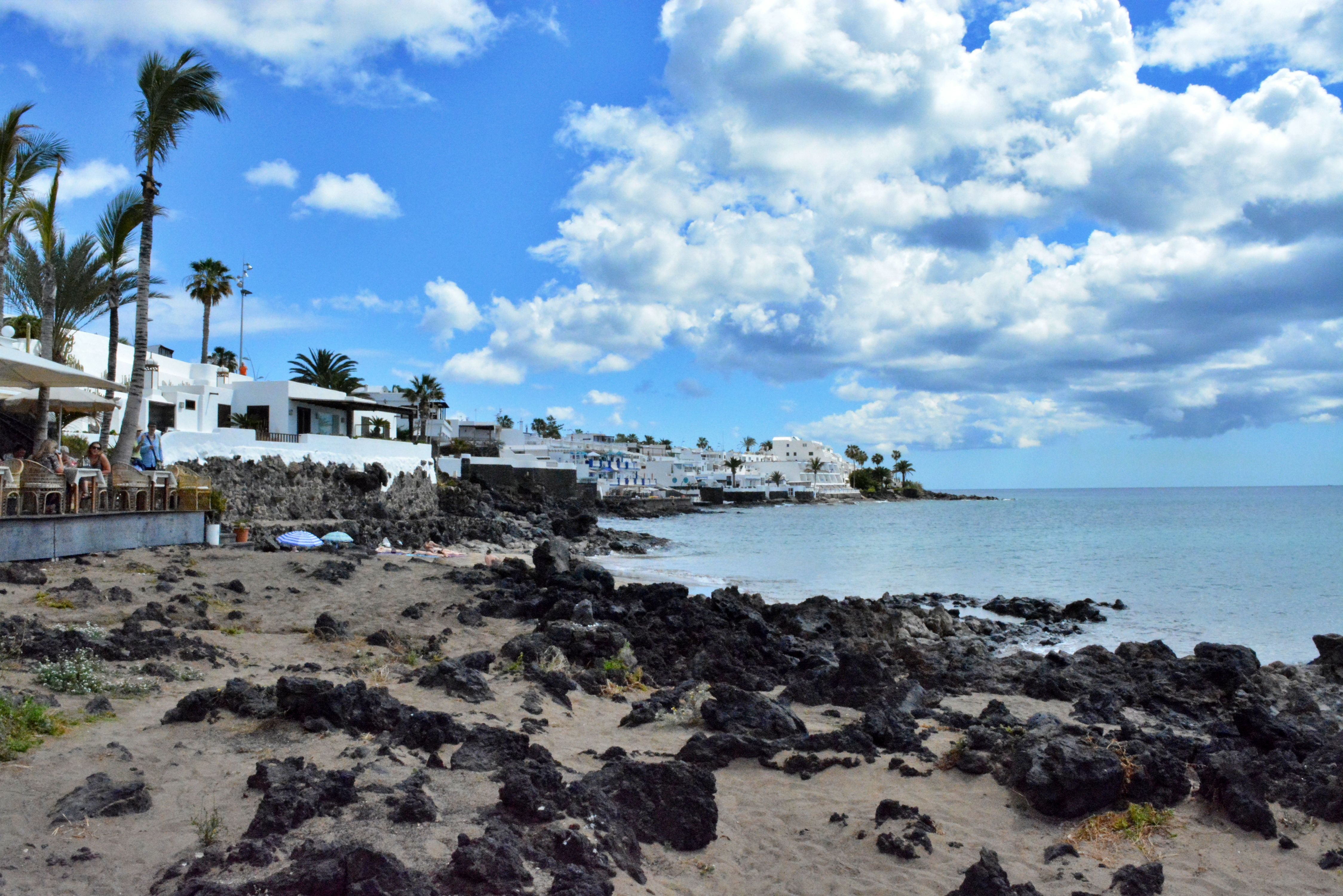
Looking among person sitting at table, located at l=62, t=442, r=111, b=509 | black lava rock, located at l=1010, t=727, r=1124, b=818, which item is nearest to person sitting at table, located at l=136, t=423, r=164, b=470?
person sitting at table, located at l=62, t=442, r=111, b=509

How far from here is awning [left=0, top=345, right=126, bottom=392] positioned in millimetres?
13945

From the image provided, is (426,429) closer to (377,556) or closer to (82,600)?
(377,556)

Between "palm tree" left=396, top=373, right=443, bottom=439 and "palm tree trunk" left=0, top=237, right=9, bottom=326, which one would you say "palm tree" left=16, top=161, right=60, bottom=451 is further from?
"palm tree" left=396, top=373, right=443, bottom=439

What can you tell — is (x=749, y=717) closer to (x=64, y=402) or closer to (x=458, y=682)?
(x=458, y=682)

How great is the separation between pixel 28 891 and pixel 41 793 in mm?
1197

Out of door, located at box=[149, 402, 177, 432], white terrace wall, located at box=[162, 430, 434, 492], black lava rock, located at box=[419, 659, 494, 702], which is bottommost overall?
black lava rock, located at box=[419, 659, 494, 702]

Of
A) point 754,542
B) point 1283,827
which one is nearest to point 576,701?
point 1283,827

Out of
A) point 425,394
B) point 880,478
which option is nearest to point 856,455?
point 880,478

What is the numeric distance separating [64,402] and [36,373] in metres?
5.76

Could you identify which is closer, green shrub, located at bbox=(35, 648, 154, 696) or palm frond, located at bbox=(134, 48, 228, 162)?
green shrub, located at bbox=(35, 648, 154, 696)

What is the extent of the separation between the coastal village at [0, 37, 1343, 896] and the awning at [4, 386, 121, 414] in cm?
12

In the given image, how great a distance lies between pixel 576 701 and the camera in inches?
360

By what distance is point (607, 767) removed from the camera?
6.37 metres

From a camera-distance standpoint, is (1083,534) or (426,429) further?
(426,429)
